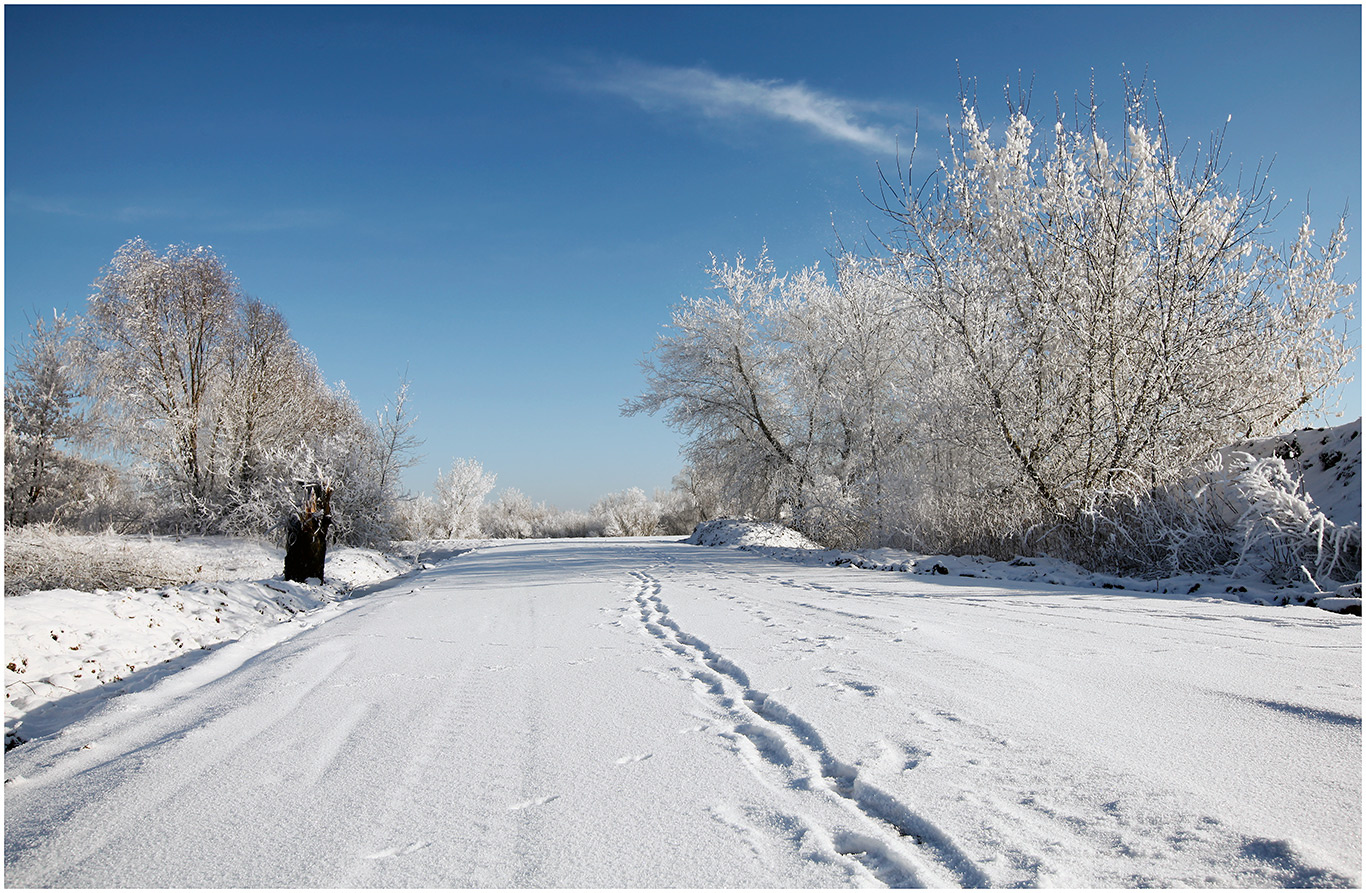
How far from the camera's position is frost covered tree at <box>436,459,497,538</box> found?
112 feet

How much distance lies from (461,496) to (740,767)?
3531cm

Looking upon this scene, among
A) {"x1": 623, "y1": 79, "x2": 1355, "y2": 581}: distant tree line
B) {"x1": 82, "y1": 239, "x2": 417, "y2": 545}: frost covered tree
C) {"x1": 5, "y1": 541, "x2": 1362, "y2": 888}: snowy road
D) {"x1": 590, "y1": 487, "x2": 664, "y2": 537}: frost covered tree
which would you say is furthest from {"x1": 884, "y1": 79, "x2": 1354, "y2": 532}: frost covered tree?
{"x1": 590, "y1": 487, "x2": 664, "y2": 537}: frost covered tree

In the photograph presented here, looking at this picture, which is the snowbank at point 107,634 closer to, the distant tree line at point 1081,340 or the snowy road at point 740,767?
the snowy road at point 740,767

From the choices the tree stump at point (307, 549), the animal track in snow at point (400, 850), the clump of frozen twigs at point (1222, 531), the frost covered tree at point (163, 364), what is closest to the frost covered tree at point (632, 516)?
the frost covered tree at point (163, 364)

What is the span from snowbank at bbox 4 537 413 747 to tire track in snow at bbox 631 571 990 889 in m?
3.00

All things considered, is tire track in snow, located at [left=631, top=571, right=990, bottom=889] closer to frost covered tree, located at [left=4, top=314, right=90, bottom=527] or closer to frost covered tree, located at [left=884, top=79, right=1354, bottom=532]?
frost covered tree, located at [left=884, top=79, right=1354, bottom=532]

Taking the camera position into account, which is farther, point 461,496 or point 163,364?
point 461,496

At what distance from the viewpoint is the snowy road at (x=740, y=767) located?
131cm

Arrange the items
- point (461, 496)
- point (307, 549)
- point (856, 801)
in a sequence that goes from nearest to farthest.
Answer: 1. point (856, 801)
2. point (307, 549)
3. point (461, 496)

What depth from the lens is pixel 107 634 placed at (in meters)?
4.46

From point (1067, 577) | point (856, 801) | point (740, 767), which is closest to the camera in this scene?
point (856, 801)

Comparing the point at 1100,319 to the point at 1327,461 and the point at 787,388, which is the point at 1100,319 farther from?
the point at 787,388

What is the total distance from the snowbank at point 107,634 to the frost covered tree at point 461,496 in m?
27.9

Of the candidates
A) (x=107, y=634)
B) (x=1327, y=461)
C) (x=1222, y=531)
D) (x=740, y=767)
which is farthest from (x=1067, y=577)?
(x=107, y=634)
